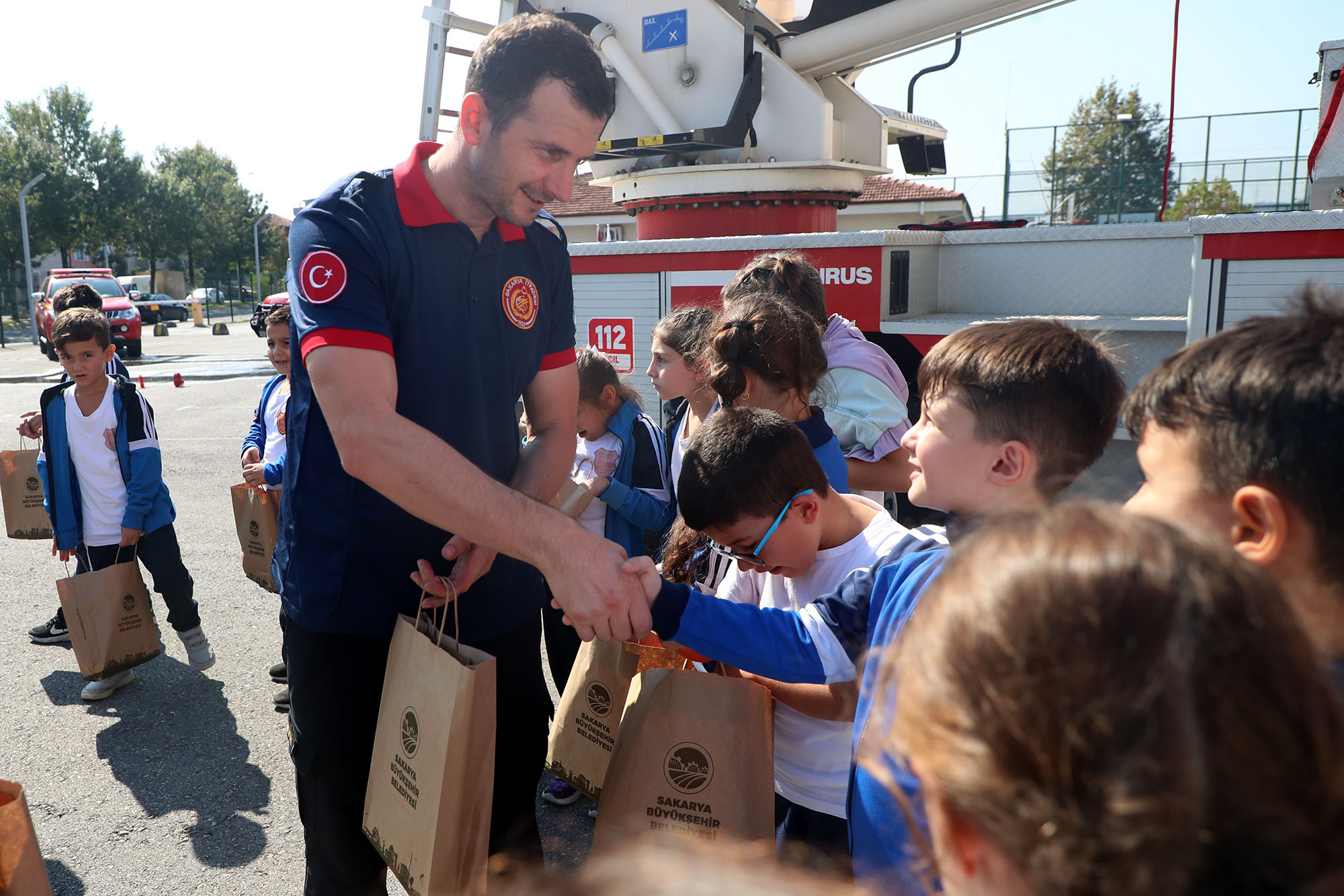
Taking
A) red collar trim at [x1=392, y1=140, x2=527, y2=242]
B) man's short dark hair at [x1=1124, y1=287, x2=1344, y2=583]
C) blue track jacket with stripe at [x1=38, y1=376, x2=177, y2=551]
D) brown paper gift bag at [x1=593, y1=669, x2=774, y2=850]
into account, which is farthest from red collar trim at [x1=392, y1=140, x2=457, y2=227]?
blue track jacket with stripe at [x1=38, y1=376, x2=177, y2=551]

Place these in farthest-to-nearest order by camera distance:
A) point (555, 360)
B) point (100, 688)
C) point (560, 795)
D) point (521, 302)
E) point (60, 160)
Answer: point (60, 160), point (100, 688), point (560, 795), point (555, 360), point (521, 302)

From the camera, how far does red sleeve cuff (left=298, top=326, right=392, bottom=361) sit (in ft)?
5.93

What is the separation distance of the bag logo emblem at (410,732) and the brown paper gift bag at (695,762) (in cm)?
41

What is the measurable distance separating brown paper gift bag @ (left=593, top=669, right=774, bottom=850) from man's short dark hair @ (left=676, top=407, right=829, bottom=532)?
362 millimetres

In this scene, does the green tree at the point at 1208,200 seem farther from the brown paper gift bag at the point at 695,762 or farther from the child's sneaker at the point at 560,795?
the brown paper gift bag at the point at 695,762

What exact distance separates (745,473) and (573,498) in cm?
112

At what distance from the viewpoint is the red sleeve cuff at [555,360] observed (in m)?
2.35

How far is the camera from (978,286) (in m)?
6.16

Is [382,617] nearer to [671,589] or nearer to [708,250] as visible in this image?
[671,589]

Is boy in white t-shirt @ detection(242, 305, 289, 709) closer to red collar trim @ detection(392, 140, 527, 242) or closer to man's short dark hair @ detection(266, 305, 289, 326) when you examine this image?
man's short dark hair @ detection(266, 305, 289, 326)

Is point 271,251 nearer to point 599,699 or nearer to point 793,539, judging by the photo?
point 599,699

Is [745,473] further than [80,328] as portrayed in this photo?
No

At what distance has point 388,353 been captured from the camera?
6.14ft

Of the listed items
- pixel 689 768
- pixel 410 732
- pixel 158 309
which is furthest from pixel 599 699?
pixel 158 309
